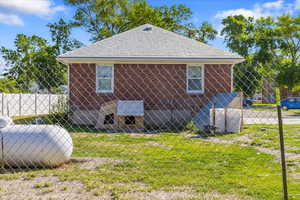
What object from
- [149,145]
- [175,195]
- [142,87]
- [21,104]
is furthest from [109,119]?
[21,104]

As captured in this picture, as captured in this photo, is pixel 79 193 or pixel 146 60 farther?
pixel 146 60

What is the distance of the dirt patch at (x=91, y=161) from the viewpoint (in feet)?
20.4

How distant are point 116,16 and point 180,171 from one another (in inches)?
1215

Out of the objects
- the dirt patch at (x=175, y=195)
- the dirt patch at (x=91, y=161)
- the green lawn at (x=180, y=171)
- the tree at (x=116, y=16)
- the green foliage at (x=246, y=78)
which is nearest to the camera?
the dirt patch at (x=175, y=195)

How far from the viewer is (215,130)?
1162cm

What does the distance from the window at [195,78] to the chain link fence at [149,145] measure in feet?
0.17

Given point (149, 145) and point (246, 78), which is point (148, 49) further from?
point (246, 78)

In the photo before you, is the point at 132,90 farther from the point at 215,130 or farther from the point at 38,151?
the point at 38,151

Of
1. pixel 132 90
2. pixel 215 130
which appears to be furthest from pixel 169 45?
pixel 215 130

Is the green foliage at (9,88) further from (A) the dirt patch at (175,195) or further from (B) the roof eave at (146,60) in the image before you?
(A) the dirt patch at (175,195)

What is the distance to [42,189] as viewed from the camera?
4656 mm

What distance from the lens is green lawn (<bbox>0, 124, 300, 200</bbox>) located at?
183 inches

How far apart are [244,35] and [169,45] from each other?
29.7m

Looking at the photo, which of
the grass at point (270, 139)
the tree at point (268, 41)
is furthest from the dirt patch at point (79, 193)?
the tree at point (268, 41)
